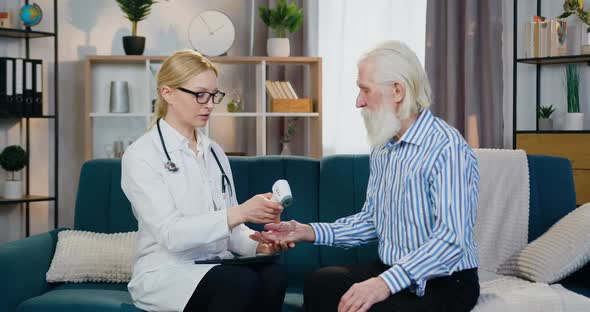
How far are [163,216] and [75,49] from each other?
337 centimetres

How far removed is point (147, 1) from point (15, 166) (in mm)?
1283

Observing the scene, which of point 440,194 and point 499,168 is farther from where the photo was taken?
point 499,168

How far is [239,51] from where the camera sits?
5637 millimetres

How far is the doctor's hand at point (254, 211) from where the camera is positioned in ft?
7.45

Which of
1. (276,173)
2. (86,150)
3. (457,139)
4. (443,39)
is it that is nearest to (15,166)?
(86,150)

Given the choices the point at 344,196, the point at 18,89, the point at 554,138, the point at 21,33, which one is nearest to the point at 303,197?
the point at 344,196

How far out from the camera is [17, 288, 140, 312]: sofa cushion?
2.55 metres

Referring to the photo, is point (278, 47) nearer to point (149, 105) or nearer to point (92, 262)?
point (149, 105)

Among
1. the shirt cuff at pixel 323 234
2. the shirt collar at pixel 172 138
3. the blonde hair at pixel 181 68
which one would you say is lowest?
the shirt cuff at pixel 323 234

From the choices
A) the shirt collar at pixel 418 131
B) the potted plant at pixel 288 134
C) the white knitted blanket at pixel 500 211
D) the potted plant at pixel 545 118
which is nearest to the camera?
the shirt collar at pixel 418 131

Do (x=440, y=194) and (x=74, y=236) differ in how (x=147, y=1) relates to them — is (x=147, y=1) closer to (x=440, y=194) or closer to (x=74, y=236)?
(x=74, y=236)

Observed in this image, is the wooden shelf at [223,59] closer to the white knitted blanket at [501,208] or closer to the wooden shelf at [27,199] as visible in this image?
the wooden shelf at [27,199]

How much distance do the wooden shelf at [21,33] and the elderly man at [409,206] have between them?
3.19 meters

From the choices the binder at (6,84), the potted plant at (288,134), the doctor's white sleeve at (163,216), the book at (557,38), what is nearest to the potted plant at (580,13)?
the book at (557,38)
